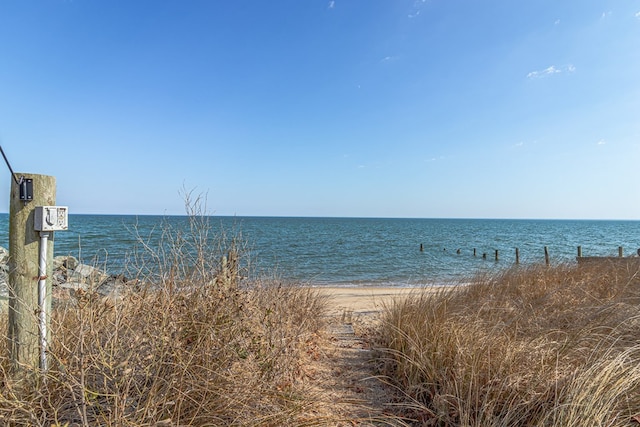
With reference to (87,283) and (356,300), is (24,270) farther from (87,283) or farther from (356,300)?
(356,300)

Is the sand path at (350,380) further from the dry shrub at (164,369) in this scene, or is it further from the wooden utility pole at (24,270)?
the wooden utility pole at (24,270)

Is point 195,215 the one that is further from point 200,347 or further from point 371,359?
point 371,359

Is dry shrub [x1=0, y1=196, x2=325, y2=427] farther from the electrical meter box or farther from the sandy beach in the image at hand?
the sandy beach

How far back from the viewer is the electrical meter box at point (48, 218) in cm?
259

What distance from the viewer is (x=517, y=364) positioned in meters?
3.04

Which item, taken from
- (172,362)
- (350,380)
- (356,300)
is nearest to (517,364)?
(350,380)

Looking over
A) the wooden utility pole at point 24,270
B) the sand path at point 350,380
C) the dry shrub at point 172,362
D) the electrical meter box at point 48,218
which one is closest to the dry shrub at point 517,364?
the sand path at point 350,380

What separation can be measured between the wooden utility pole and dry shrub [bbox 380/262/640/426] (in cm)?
316

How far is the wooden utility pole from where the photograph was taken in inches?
102

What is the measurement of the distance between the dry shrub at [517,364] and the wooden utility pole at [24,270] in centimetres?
316

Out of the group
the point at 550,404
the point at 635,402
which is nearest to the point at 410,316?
the point at 550,404

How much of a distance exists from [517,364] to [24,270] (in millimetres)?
4231

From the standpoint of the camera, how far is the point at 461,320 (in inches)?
169

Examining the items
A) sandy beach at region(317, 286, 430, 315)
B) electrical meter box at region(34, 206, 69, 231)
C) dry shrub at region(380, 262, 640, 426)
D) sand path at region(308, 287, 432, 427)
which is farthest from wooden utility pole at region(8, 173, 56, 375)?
sandy beach at region(317, 286, 430, 315)
